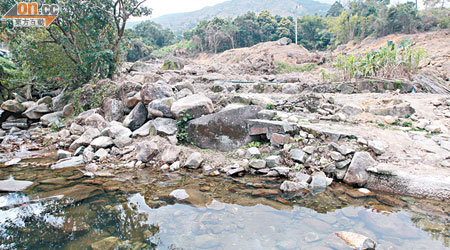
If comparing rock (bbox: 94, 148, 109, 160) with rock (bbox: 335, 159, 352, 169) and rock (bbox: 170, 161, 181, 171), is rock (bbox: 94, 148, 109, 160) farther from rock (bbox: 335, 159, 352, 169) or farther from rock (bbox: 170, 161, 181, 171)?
rock (bbox: 335, 159, 352, 169)

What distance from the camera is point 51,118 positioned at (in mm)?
7340

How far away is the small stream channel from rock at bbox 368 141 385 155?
28.2 inches

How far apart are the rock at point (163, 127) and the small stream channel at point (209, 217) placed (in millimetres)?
1401

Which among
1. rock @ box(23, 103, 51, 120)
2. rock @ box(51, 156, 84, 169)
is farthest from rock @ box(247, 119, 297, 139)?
rock @ box(23, 103, 51, 120)

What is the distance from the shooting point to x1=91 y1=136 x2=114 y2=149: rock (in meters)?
4.75

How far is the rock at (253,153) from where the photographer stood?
3.94 m

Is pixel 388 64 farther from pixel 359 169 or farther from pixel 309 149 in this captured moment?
pixel 359 169

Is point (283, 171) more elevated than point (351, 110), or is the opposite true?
point (351, 110)

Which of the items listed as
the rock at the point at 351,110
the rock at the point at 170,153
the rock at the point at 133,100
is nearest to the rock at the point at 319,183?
the rock at the point at 351,110

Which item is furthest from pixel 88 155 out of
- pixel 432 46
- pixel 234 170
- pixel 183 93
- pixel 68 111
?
pixel 432 46

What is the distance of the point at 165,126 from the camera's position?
477 cm

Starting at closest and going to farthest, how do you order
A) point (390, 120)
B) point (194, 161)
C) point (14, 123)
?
point (194, 161)
point (390, 120)
point (14, 123)

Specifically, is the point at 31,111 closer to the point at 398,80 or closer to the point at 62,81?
the point at 62,81

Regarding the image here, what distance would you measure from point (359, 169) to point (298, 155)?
0.79m
